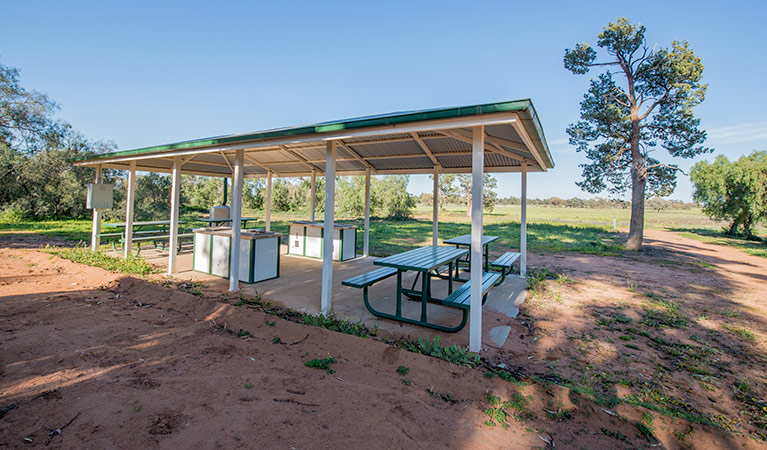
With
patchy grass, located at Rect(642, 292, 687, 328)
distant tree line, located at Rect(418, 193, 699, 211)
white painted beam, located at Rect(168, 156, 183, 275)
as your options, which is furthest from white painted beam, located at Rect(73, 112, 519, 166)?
distant tree line, located at Rect(418, 193, 699, 211)

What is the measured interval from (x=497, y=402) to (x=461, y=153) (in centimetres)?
509

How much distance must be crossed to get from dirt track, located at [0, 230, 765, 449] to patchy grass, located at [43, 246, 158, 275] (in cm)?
261

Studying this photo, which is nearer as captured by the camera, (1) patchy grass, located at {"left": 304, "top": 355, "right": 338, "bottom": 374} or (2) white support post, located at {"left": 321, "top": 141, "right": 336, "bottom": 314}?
(1) patchy grass, located at {"left": 304, "top": 355, "right": 338, "bottom": 374}

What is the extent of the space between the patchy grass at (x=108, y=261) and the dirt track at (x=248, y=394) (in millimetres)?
2609

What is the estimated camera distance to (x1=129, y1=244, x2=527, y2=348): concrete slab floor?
14.3ft

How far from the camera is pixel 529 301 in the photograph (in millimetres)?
5992

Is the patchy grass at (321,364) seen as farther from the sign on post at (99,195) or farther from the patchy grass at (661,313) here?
the sign on post at (99,195)

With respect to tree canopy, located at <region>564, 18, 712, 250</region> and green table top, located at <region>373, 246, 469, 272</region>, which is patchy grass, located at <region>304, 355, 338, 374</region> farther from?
tree canopy, located at <region>564, 18, 712, 250</region>

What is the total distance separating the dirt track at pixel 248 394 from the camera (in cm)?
222

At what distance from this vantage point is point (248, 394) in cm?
270

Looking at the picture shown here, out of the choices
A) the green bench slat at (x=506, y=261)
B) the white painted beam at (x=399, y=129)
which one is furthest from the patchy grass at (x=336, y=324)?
the green bench slat at (x=506, y=261)

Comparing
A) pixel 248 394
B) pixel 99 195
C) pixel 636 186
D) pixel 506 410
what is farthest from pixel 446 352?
pixel 636 186

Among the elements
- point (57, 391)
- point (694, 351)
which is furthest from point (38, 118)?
point (694, 351)

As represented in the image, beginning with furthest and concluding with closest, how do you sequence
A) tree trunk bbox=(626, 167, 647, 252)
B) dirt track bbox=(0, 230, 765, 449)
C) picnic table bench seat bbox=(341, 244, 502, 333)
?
tree trunk bbox=(626, 167, 647, 252)
picnic table bench seat bbox=(341, 244, 502, 333)
dirt track bbox=(0, 230, 765, 449)
